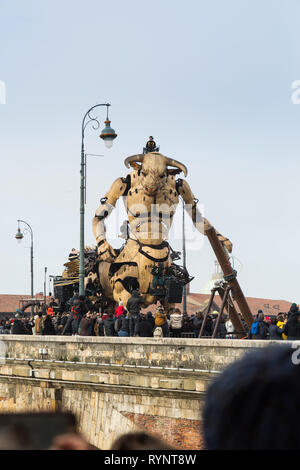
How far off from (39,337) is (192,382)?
5036 millimetres

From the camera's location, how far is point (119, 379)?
640 inches

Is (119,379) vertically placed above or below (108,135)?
below

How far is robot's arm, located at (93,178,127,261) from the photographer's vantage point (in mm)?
22906

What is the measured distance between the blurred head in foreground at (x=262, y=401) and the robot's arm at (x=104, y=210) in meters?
20.9

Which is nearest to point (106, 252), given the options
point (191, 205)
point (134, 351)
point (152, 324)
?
point (191, 205)

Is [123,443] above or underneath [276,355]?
underneath

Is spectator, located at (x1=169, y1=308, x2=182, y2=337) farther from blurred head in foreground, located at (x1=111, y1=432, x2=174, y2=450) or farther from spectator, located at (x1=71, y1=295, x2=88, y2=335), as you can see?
blurred head in foreground, located at (x1=111, y1=432, x2=174, y2=450)

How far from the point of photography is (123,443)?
6.44 ft

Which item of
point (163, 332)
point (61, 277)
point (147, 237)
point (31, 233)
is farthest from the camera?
point (31, 233)

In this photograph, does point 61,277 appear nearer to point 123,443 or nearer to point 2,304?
point 123,443

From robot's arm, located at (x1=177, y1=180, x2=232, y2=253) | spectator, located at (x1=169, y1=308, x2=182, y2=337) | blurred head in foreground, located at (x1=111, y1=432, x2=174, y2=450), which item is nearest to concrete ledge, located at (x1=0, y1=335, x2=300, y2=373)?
spectator, located at (x1=169, y1=308, x2=182, y2=337)

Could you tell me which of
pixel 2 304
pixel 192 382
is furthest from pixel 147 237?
pixel 2 304

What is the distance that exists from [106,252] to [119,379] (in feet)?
22.0

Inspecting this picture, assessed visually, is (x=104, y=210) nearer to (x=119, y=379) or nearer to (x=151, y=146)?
(x=151, y=146)
